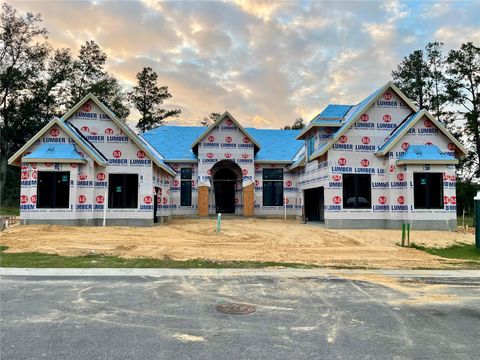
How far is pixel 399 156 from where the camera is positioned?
22.9 meters

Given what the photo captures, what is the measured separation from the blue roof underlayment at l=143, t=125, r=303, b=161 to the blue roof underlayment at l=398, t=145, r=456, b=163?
10.9 metres

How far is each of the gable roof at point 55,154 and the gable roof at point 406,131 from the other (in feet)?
54.9

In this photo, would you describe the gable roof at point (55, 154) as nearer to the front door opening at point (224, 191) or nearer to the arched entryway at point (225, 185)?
the arched entryway at point (225, 185)

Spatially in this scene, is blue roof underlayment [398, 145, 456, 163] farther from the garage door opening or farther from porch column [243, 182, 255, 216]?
porch column [243, 182, 255, 216]

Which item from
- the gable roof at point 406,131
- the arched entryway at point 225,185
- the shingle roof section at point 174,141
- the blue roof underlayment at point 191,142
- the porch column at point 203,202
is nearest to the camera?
the gable roof at point 406,131

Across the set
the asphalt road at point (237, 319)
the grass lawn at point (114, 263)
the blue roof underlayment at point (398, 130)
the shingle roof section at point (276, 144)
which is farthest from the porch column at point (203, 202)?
the asphalt road at point (237, 319)

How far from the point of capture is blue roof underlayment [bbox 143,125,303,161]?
104 feet

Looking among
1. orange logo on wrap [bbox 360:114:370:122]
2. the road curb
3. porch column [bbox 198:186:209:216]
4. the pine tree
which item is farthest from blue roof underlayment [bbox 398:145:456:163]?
the pine tree

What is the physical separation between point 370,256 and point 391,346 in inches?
360

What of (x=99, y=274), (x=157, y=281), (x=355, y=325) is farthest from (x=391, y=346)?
(x=99, y=274)

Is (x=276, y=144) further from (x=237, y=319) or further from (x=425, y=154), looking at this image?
(x=237, y=319)

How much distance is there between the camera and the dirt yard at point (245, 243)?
13.8 metres

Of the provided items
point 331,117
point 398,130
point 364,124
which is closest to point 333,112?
point 331,117

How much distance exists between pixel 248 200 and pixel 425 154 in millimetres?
12948
